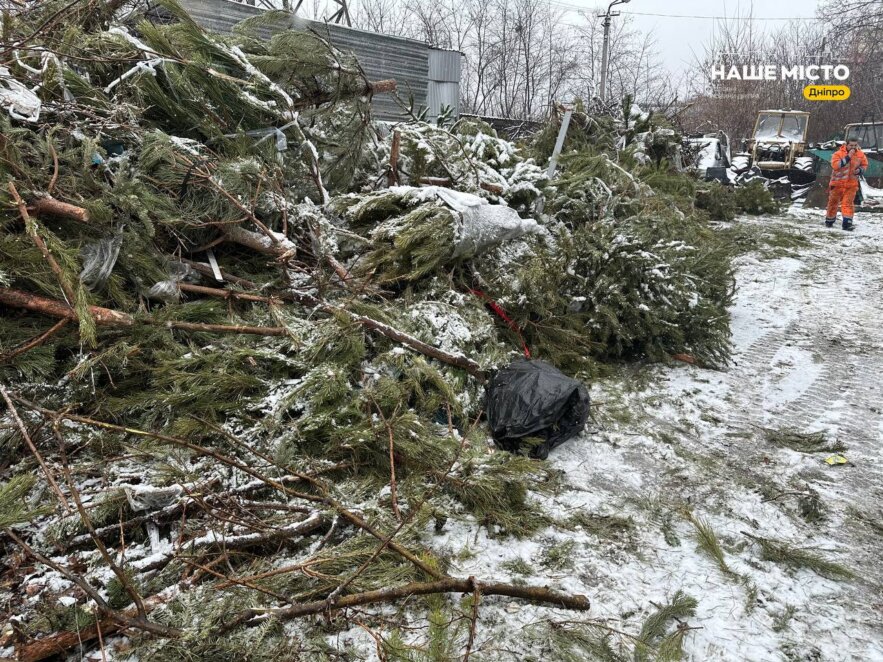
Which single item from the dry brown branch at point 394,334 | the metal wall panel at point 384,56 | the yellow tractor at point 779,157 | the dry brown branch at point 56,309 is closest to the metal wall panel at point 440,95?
the metal wall panel at point 384,56

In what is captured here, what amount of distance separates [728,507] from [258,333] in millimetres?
2596

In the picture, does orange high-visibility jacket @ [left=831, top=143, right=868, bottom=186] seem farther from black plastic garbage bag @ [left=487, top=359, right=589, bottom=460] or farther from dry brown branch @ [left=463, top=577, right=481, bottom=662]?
dry brown branch @ [left=463, top=577, right=481, bottom=662]

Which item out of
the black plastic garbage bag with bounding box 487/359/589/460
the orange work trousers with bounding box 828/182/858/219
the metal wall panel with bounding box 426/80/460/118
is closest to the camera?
the black plastic garbage bag with bounding box 487/359/589/460

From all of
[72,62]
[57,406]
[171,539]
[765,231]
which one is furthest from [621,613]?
[765,231]

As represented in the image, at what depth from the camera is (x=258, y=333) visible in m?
2.90

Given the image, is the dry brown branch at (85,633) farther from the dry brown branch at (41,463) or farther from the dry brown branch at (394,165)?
the dry brown branch at (394,165)

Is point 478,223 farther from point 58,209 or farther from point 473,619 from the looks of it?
point 473,619

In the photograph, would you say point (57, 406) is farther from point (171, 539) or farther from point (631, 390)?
point (631, 390)

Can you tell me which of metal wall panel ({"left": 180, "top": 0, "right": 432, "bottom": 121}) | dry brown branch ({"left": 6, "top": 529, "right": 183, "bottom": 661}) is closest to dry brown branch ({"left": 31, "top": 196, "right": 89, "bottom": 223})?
dry brown branch ({"left": 6, "top": 529, "right": 183, "bottom": 661})

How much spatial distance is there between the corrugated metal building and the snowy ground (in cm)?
495

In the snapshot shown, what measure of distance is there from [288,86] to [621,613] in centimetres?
421

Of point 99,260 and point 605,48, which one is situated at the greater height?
point 605,48

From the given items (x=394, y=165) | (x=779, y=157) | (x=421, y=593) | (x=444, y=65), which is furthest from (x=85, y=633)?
(x=779, y=157)

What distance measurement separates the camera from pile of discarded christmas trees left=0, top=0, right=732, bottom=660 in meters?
1.86
